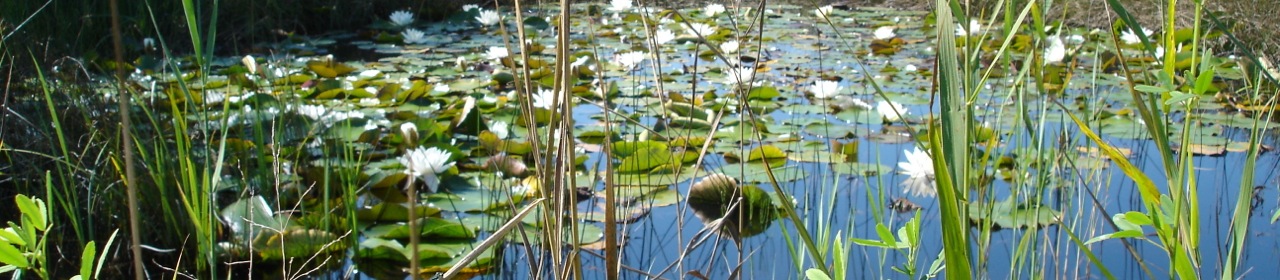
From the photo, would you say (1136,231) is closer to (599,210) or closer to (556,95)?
(556,95)

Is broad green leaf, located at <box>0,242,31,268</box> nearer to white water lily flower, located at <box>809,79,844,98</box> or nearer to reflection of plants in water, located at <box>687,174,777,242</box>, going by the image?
reflection of plants in water, located at <box>687,174,777,242</box>

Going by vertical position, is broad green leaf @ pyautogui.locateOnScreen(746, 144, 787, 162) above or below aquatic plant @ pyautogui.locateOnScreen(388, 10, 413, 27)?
below

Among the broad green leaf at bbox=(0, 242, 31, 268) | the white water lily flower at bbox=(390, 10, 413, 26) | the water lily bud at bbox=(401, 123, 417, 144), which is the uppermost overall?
the broad green leaf at bbox=(0, 242, 31, 268)

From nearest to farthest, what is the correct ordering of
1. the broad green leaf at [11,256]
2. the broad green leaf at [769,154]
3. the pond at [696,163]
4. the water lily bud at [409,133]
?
the broad green leaf at [11,256] → the pond at [696,163] → the water lily bud at [409,133] → the broad green leaf at [769,154]

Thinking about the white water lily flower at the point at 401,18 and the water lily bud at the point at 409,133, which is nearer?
the water lily bud at the point at 409,133

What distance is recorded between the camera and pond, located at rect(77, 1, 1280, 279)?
4.04ft

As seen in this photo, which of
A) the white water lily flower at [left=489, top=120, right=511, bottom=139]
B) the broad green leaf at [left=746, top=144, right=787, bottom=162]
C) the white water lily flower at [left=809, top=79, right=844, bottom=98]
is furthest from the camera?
the white water lily flower at [left=809, top=79, right=844, bottom=98]

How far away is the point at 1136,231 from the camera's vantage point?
0.72 metres

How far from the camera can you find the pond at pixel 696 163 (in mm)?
1230

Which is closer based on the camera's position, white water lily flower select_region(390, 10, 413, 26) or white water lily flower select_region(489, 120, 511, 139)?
white water lily flower select_region(489, 120, 511, 139)

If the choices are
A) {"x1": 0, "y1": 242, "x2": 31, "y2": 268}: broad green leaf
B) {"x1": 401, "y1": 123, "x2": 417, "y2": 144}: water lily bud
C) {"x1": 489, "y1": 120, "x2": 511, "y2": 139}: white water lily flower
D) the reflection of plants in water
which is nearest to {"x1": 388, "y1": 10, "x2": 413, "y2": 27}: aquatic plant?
{"x1": 489, "y1": 120, "x2": 511, "y2": 139}: white water lily flower

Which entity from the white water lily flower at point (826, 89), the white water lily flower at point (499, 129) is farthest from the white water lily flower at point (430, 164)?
the white water lily flower at point (826, 89)

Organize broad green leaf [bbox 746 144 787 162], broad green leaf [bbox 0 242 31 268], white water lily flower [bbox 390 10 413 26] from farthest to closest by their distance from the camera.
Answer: white water lily flower [bbox 390 10 413 26]
broad green leaf [bbox 746 144 787 162]
broad green leaf [bbox 0 242 31 268]

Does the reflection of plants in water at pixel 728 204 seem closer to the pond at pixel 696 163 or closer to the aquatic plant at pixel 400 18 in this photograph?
the pond at pixel 696 163
